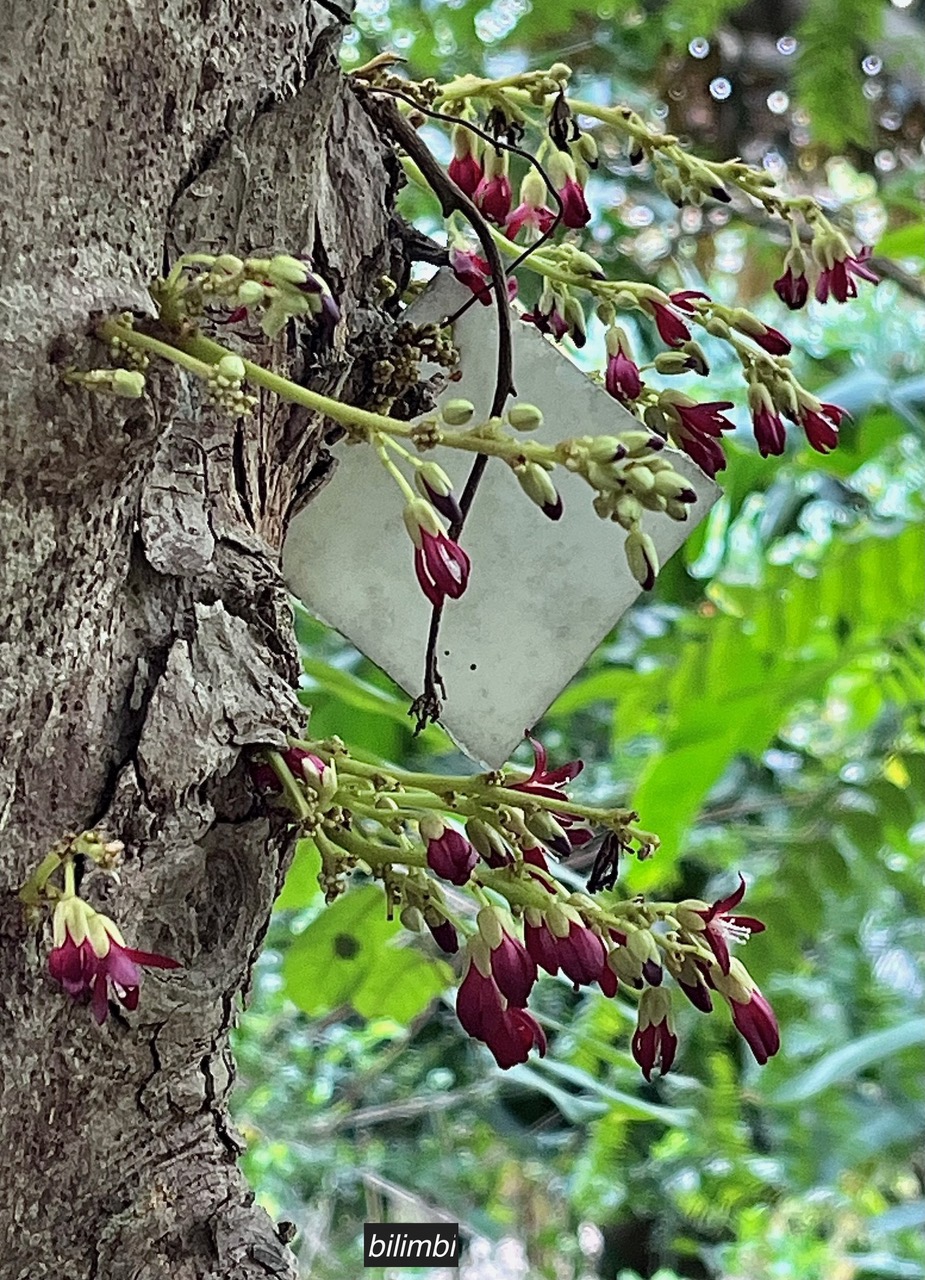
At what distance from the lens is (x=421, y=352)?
1.56 feet

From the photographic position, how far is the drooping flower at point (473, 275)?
474 mm

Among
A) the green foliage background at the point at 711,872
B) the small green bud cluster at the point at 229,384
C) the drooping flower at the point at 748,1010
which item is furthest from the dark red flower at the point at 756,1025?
the green foliage background at the point at 711,872

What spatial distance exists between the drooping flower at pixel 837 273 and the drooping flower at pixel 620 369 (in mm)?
107

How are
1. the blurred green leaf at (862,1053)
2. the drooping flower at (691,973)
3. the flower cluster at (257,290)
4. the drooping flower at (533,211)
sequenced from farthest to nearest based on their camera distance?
the blurred green leaf at (862,1053), the drooping flower at (533,211), the drooping flower at (691,973), the flower cluster at (257,290)

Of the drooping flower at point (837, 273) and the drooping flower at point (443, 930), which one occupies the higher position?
the drooping flower at point (837, 273)

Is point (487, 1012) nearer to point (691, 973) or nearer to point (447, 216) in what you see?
point (691, 973)

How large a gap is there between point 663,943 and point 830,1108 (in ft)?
4.40

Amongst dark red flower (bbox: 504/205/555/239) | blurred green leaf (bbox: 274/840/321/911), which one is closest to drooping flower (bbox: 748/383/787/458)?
dark red flower (bbox: 504/205/555/239)

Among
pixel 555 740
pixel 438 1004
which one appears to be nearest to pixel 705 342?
pixel 555 740

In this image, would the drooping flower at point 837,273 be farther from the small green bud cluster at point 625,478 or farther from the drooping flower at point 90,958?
the drooping flower at point 90,958

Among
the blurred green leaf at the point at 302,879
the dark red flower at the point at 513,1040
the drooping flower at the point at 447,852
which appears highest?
the drooping flower at the point at 447,852

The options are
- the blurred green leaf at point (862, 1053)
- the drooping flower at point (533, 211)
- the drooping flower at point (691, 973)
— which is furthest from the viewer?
the blurred green leaf at point (862, 1053)

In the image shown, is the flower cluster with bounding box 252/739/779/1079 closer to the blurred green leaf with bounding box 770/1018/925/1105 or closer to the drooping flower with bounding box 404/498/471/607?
the drooping flower with bounding box 404/498/471/607

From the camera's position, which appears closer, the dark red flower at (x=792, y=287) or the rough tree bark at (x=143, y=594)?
the rough tree bark at (x=143, y=594)
